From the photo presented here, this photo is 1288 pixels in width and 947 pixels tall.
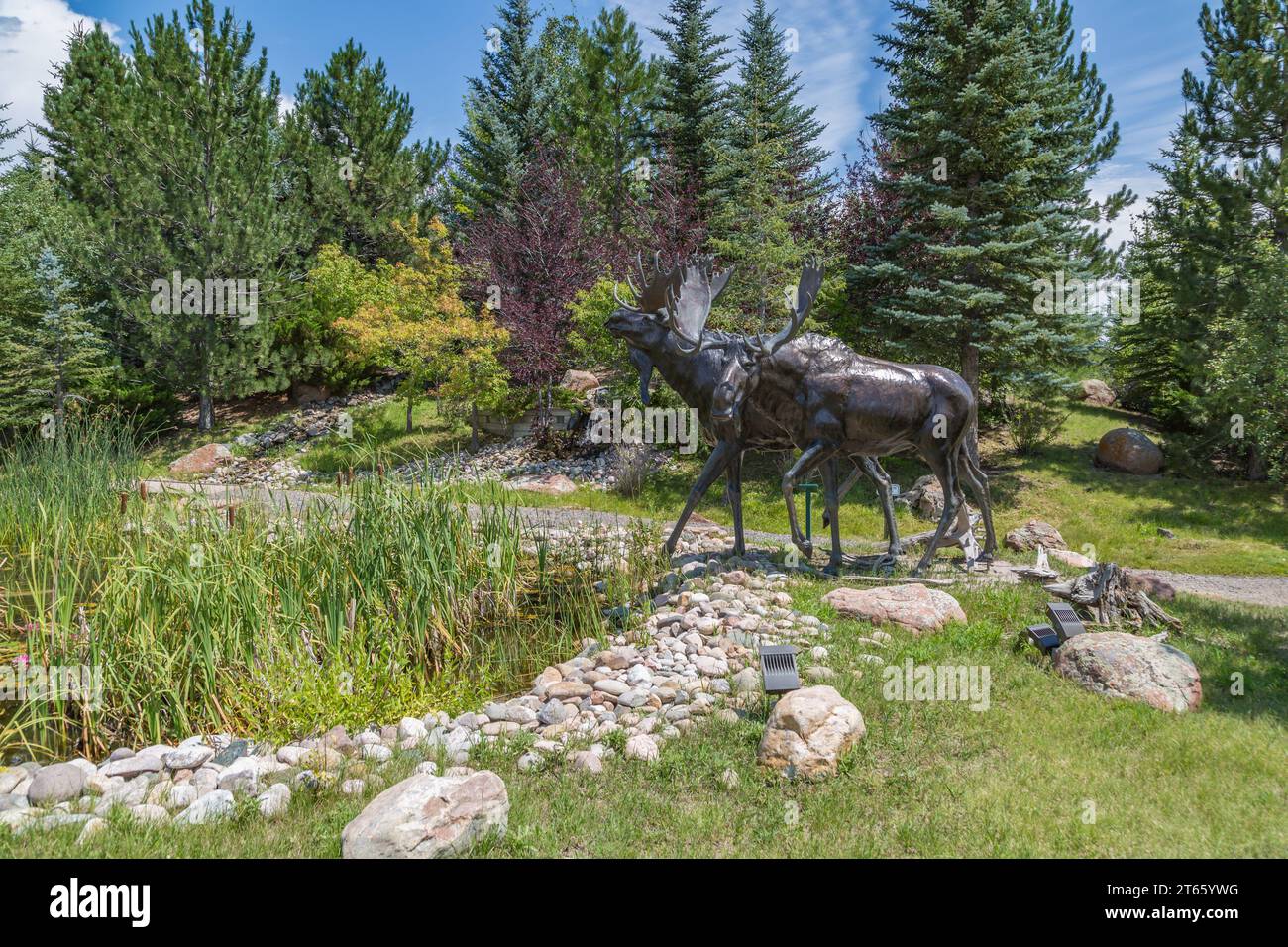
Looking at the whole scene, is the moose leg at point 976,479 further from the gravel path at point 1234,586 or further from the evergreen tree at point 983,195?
the evergreen tree at point 983,195

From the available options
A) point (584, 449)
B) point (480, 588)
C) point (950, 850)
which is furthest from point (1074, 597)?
point (584, 449)

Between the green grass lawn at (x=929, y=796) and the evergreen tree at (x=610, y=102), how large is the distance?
23.2 metres

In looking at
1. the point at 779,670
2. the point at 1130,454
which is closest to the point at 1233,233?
the point at 1130,454

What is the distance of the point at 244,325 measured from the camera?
21.0m

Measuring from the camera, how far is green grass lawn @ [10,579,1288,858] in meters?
3.20

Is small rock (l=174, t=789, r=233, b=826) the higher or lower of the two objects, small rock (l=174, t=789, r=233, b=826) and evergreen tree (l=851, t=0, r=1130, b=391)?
the lower

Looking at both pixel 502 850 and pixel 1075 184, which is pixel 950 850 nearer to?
pixel 502 850

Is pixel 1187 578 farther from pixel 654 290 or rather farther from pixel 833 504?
pixel 654 290

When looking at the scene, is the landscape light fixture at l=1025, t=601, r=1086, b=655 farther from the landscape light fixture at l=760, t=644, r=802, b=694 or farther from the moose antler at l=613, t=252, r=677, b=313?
the moose antler at l=613, t=252, r=677, b=313

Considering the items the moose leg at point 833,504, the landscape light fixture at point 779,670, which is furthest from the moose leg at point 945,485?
the landscape light fixture at point 779,670

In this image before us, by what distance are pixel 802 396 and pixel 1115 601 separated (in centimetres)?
327

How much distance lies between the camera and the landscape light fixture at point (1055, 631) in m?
5.46

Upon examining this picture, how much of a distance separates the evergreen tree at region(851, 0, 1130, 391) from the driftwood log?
7.06 meters

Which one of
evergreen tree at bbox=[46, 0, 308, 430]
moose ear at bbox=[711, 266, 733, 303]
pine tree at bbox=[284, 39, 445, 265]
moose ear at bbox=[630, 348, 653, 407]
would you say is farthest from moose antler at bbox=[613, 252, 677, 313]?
pine tree at bbox=[284, 39, 445, 265]
